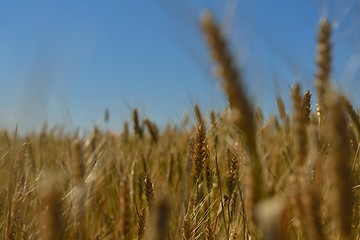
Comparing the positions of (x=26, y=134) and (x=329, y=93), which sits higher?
(x=26, y=134)

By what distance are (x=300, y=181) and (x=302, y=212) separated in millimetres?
61

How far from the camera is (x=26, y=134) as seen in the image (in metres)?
1.38

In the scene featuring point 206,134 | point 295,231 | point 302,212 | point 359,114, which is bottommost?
point 302,212

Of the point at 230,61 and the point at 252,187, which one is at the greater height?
the point at 230,61

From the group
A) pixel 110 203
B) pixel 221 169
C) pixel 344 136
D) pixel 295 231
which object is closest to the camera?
pixel 344 136

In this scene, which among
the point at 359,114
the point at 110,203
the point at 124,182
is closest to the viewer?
the point at 124,182

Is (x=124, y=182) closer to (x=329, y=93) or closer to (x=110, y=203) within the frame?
(x=329, y=93)

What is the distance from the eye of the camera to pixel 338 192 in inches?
20.3

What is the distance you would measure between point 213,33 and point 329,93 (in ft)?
0.52

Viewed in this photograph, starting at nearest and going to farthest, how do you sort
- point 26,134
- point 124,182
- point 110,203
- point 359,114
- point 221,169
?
point 124,182 < point 26,134 < point 359,114 < point 221,169 < point 110,203

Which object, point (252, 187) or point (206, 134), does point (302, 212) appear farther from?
point (206, 134)

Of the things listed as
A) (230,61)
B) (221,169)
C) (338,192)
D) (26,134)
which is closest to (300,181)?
(338,192)

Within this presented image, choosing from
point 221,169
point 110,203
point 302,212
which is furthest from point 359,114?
point 302,212

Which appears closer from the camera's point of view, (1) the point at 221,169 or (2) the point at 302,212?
(2) the point at 302,212
